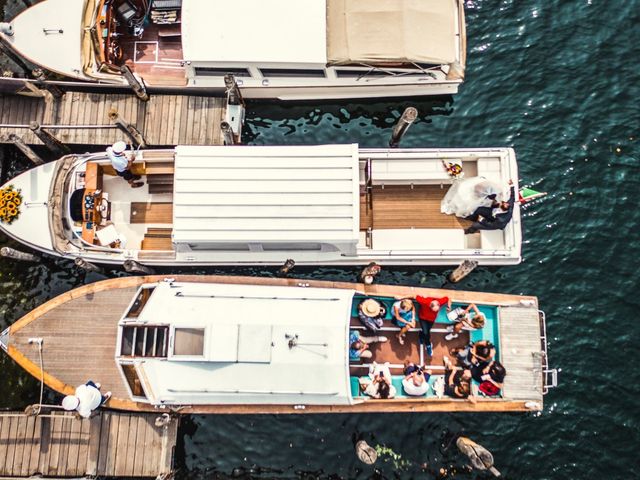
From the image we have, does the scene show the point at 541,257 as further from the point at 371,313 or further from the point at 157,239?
the point at 157,239

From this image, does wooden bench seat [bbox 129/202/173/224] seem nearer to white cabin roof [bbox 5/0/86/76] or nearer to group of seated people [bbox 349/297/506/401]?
white cabin roof [bbox 5/0/86/76]

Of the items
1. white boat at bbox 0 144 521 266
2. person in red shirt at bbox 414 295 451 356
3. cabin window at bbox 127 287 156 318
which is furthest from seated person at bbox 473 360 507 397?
cabin window at bbox 127 287 156 318

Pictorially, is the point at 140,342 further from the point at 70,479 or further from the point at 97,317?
the point at 70,479

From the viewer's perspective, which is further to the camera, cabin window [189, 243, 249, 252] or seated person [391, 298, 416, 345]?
cabin window [189, 243, 249, 252]

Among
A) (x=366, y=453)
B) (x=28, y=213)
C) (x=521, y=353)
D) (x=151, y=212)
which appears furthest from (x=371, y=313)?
(x=28, y=213)

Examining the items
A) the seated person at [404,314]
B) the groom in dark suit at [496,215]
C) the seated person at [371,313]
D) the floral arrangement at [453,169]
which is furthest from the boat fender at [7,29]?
the groom in dark suit at [496,215]

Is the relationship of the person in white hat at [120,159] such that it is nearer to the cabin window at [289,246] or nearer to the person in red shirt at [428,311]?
the cabin window at [289,246]

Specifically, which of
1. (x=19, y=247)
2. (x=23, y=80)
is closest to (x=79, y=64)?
(x=23, y=80)
